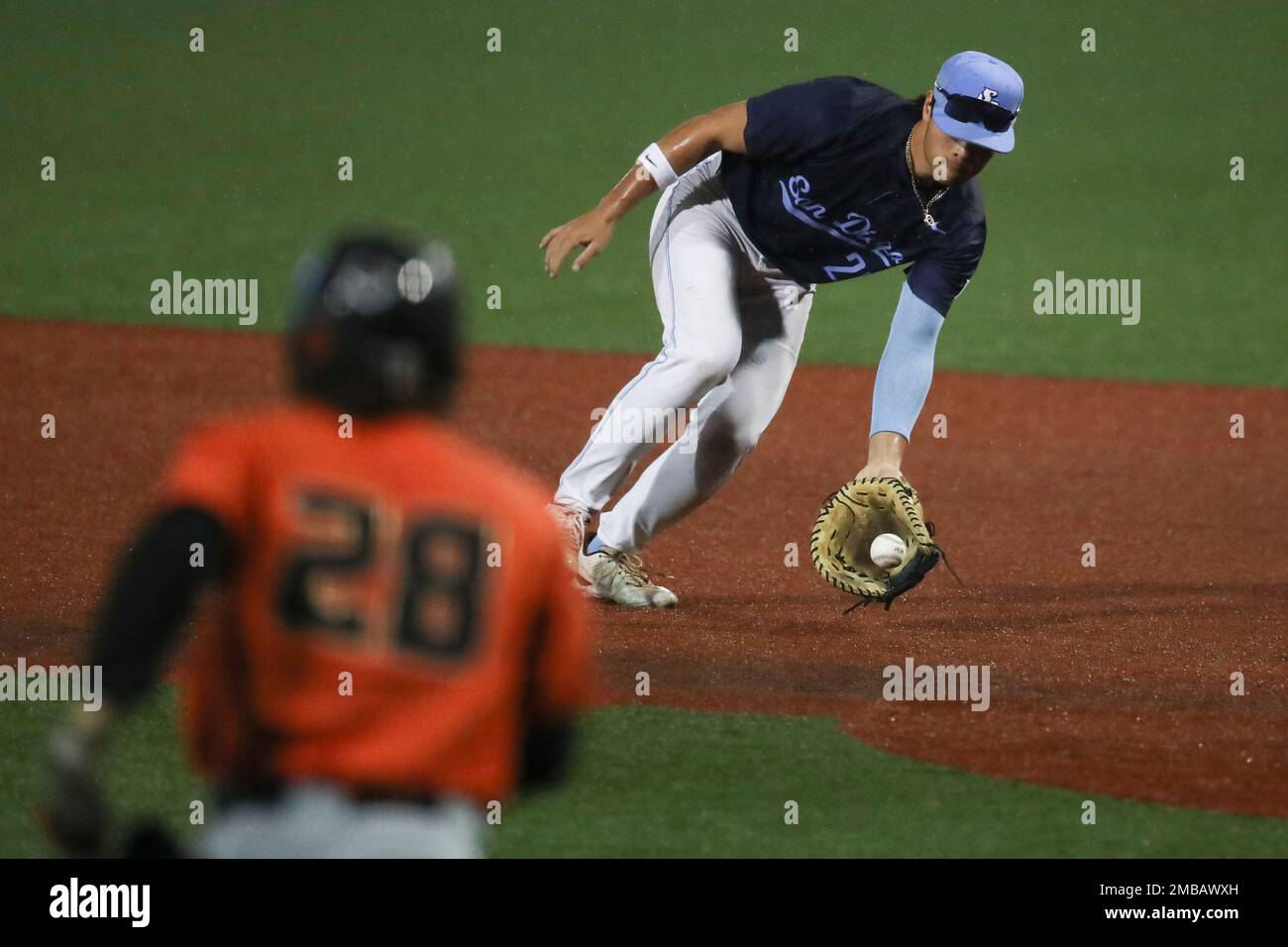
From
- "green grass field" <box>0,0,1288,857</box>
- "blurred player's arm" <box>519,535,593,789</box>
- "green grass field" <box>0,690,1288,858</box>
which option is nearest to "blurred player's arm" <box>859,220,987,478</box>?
"green grass field" <box>0,690,1288,858</box>

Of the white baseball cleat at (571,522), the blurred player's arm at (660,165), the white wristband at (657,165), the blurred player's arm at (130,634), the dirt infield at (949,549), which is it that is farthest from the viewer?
the white baseball cleat at (571,522)

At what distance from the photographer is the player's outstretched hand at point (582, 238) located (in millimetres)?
6043

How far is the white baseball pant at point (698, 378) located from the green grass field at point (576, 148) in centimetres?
673

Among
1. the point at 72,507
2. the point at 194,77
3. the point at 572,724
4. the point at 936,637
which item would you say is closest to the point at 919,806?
the point at 936,637

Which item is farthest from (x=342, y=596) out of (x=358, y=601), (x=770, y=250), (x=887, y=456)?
(x=770, y=250)

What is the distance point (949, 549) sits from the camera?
8.29m

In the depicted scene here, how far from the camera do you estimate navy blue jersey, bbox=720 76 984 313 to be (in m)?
6.23

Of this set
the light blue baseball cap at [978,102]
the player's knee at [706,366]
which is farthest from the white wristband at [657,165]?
the light blue baseball cap at [978,102]

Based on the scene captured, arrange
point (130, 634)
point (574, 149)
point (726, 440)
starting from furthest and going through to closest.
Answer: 1. point (574, 149)
2. point (726, 440)
3. point (130, 634)

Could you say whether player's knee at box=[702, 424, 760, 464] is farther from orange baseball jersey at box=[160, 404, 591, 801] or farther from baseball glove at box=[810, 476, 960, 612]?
orange baseball jersey at box=[160, 404, 591, 801]

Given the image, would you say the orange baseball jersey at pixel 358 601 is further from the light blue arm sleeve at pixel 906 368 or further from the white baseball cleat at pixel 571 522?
the white baseball cleat at pixel 571 522

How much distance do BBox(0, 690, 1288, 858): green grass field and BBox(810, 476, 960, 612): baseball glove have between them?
0.94m

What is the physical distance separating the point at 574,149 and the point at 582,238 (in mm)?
11651

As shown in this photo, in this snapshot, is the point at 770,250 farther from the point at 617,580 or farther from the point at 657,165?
the point at 617,580
